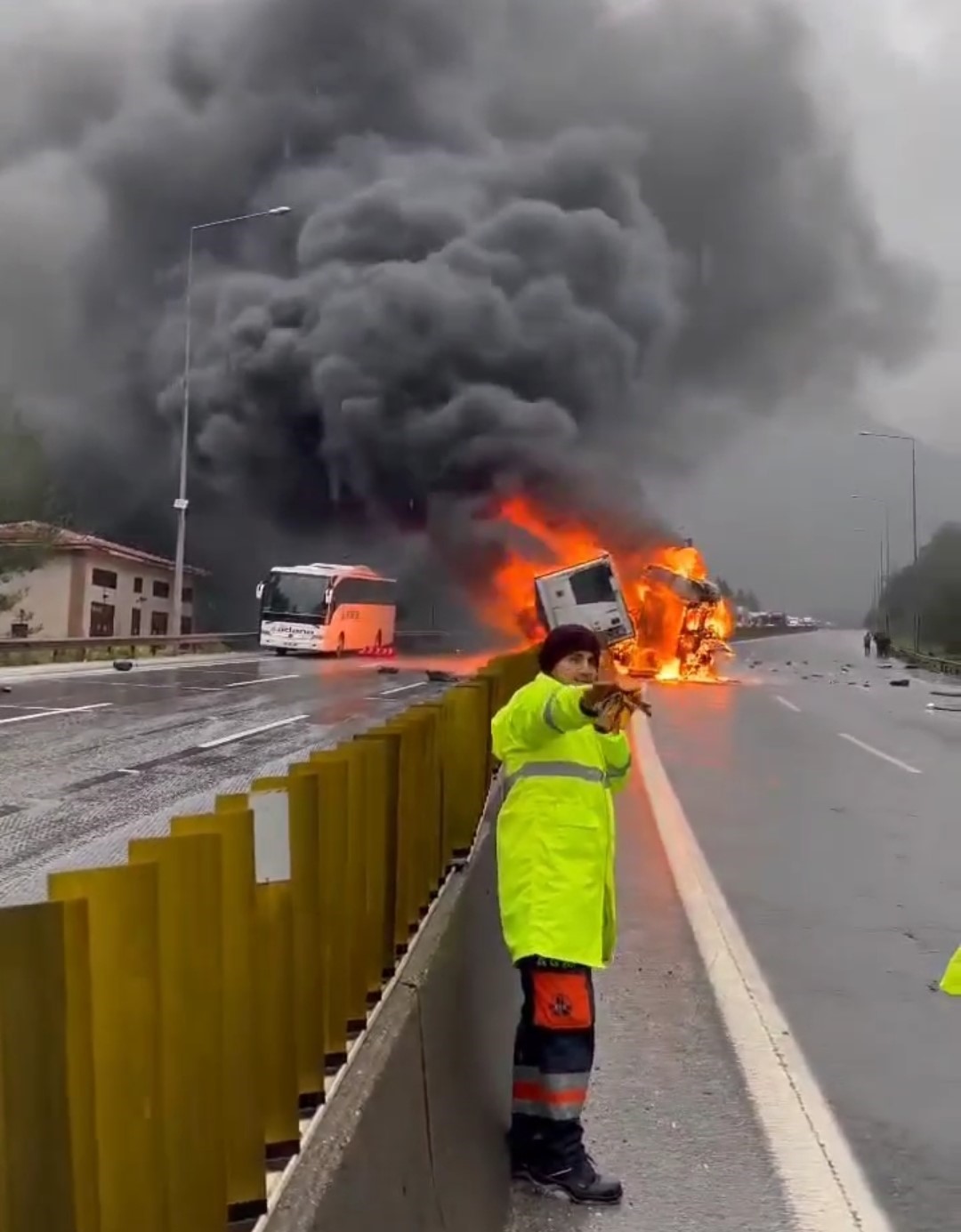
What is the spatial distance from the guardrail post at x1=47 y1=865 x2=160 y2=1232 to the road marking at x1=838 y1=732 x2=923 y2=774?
1200cm

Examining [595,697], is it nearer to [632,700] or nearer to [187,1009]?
[632,700]

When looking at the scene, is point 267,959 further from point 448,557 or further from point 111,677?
point 448,557

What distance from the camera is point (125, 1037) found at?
177 centimetres

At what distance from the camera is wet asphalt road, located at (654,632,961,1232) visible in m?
3.97

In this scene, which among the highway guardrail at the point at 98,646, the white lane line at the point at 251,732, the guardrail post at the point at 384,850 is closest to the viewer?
the guardrail post at the point at 384,850

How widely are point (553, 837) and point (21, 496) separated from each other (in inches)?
1160

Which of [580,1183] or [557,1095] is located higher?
[557,1095]

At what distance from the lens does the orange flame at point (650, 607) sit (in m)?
28.7

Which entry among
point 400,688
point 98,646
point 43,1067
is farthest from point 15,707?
point 43,1067

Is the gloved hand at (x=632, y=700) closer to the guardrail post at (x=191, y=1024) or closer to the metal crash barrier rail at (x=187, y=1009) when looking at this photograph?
the metal crash barrier rail at (x=187, y=1009)

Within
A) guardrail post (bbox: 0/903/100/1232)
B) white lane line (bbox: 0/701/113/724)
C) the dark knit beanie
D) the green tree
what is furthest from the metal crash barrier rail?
the green tree

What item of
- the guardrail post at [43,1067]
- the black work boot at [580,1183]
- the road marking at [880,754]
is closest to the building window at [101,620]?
the road marking at [880,754]

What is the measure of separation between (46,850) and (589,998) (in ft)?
14.7

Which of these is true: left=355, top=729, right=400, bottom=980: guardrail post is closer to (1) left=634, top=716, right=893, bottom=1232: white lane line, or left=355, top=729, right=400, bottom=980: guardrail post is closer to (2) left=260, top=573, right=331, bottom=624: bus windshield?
(1) left=634, top=716, right=893, bottom=1232: white lane line
